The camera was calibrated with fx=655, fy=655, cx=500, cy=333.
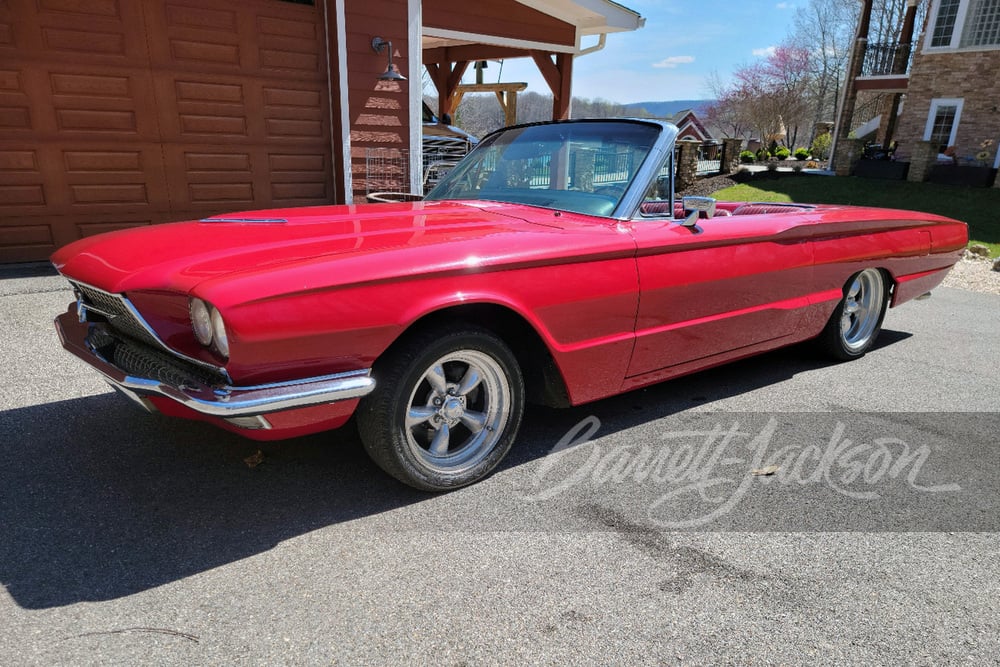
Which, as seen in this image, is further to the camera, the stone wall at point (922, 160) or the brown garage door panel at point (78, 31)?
the stone wall at point (922, 160)

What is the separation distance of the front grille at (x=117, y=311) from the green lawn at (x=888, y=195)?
1237 centimetres

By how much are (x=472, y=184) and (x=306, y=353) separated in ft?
6.16

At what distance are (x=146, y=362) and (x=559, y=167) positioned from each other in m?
2.14

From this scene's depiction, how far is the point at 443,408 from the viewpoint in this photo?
2611mm

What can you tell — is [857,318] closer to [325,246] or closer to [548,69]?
[325,246]

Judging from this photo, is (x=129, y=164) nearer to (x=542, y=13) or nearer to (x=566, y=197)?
(x=566, y=197)

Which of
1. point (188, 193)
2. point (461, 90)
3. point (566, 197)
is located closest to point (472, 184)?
point (566, 197)

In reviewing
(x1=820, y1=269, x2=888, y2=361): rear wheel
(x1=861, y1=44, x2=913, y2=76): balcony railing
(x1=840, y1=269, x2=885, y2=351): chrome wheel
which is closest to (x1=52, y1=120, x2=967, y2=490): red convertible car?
(x1=820, y1=269, x2=888, y2=361): rear wheel

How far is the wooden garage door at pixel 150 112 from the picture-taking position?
6.17 metres

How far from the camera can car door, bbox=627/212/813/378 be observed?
3008 mm

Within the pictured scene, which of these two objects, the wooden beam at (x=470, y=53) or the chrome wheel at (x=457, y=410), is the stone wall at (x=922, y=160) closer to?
the wooden beam at (x=470, y=53)

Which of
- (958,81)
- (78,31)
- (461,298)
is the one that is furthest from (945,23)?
(461,298)

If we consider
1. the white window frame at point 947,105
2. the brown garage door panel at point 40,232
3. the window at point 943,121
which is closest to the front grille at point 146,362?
the brown garage door panel at point 40,232

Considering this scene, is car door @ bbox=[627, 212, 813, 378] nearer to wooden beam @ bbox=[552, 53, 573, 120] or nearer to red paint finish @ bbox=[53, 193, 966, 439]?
red paint finish @ bbox=[53, 193, 966, 439]
